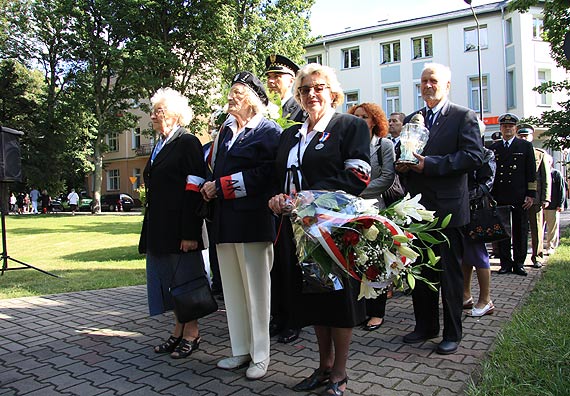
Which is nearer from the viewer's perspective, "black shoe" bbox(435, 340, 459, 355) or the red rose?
the red rose

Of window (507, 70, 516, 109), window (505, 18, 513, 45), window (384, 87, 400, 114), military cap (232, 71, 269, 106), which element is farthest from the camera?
window (384, 87, 400, 114)

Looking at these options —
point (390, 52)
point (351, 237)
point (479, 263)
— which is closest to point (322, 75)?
point (351, 237)

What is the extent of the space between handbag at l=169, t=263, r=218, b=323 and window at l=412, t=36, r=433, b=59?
3187cm

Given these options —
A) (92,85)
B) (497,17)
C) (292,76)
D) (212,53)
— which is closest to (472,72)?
(497,17)

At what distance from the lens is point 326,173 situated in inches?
116

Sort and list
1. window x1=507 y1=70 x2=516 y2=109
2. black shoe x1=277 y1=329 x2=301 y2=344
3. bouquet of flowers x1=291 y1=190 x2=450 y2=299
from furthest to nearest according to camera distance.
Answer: window x1=507 y1=70 x2=516 y2=109 < black shoe x1=277 y1=329 x2=301 y2=344 < bouquet of flowers x1=291 y1=190 x2=450 y2=299

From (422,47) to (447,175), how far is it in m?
31.5

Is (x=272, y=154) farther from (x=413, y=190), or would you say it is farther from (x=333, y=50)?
(x=333, y=50)

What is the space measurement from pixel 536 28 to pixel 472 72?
420 centimetres

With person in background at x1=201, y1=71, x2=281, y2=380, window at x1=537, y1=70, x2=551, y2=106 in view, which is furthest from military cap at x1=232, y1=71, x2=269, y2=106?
window at x1=537, y1=70, x2=551, y2=106

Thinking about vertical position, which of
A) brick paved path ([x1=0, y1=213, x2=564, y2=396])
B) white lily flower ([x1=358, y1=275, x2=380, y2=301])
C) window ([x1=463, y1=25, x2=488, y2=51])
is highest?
window ([x1=463, y1=25, x2=488, y2=51])

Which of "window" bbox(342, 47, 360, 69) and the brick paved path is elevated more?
"window" bbox(342, 47, 360, 69)

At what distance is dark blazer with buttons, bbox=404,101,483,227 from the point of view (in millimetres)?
3676

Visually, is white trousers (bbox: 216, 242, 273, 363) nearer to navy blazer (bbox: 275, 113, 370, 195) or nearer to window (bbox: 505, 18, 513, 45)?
navy blazer (bbox: 275, 113, 370, 195)
